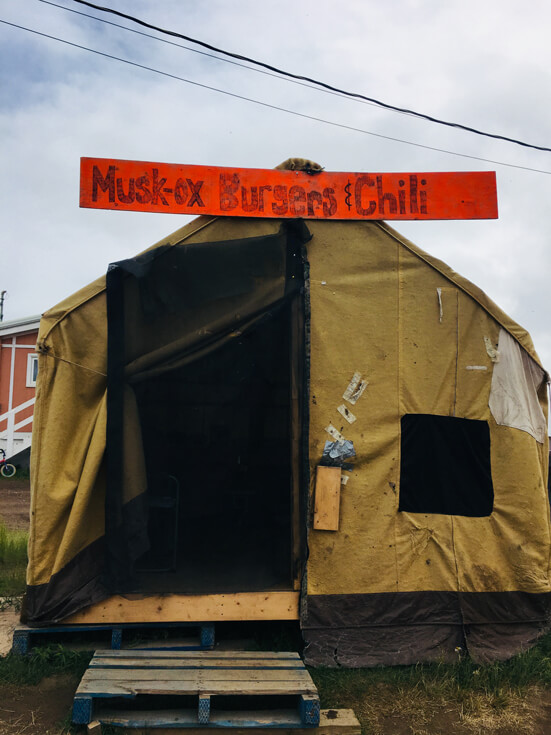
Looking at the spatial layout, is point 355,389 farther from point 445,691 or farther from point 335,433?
point 445,691

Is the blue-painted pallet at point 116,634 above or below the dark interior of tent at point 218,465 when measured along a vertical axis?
below

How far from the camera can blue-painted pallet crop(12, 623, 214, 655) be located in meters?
4.20

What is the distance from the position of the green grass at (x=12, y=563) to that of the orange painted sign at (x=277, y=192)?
139 inches

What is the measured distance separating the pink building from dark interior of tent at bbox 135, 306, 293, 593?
1036 centimetres

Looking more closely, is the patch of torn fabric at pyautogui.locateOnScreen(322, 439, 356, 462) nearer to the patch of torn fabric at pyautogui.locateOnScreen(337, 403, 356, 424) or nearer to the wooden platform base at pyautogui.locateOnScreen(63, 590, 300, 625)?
the patch of torn fabric at pyautogui.locateOnScreen(337, 403, 356, 424)

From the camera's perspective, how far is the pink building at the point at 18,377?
54.2ft

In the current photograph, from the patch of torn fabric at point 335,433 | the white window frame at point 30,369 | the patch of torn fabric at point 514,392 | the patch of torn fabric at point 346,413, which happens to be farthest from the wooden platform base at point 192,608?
the white window frame at point 30,369

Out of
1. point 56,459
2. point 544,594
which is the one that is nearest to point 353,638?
point 544,594

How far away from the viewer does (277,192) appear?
15.6ft

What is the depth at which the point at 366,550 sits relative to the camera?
15.0 ft

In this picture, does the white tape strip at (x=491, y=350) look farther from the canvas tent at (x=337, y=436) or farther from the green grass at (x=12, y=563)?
the green grass at (x=12, y=563)

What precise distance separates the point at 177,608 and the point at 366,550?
57.6 inches

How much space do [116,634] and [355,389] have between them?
2.50 m

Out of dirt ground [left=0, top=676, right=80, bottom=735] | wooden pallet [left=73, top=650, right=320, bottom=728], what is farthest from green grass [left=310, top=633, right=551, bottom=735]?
dirt ground [left=0, top=676, right=80, bottom=735]
